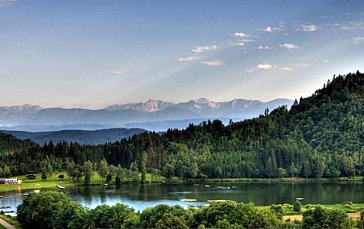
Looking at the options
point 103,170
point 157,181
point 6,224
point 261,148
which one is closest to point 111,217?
point 6,224

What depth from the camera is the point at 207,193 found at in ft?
309

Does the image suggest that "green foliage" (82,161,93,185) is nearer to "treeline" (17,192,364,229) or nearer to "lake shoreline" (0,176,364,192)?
"lake shoreline" (0,176,364,192)

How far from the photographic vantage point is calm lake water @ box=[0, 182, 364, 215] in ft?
271

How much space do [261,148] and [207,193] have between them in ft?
141

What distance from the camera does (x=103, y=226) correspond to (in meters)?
47.5

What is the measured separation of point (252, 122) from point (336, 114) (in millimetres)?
25981

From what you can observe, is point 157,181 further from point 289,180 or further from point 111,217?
point 111,217

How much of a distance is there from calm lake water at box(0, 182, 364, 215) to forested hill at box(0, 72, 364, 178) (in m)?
12.8

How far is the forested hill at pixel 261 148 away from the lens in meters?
122

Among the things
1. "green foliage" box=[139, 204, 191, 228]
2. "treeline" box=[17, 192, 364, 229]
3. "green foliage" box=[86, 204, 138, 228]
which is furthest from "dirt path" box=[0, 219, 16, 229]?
"green foliage" box=[139, 204, 191, 228]

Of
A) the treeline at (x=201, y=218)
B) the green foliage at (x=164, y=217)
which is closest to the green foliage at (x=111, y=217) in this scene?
the treeline at (x=201, y=218)

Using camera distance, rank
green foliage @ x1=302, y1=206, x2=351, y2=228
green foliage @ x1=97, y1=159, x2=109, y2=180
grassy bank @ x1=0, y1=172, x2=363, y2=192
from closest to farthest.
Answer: green foliage @ x1=302, y1=206, x2=351, y2=228
grassy bank @ x1=0, y1=172, x2=363, y2=192
green foliage @ x1=97, y1=159, x2=109, y2=180

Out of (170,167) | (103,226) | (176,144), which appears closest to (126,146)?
(176,144)

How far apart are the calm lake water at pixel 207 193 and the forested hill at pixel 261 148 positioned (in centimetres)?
1281
